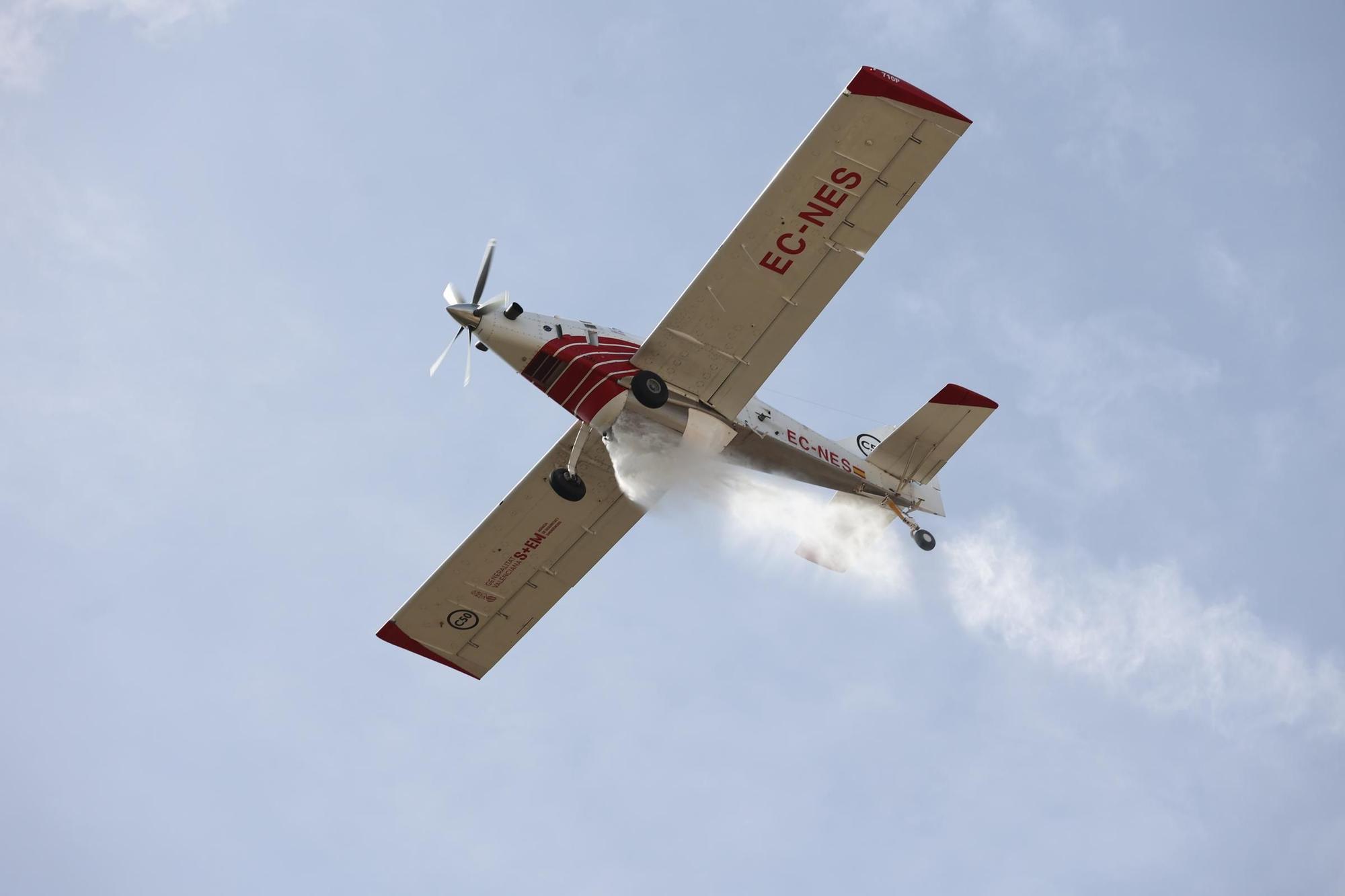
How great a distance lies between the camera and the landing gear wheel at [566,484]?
18.8 meters

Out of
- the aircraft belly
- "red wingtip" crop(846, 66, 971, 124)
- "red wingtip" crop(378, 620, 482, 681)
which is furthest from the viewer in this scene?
"red wingtip" crop(378, 620, 482, 681)

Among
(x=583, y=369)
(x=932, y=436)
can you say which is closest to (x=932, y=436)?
(x=932, y=436)

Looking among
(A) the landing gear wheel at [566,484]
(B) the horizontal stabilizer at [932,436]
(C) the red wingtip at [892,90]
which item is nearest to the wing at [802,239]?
(C) the red wingtip at [892,90]

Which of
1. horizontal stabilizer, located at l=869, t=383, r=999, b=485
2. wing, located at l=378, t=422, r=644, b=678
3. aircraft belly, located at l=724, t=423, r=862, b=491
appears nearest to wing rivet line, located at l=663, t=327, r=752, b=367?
aircraft belly, located at l=724, t=423, r=862, b=491

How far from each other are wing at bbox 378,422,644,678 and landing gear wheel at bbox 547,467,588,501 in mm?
595

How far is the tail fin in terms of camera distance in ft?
66.1

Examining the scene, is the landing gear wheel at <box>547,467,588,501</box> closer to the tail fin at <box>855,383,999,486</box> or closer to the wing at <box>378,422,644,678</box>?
the wing at <box>378,422,644,678</box>

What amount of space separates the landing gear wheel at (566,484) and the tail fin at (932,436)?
15.2 feet

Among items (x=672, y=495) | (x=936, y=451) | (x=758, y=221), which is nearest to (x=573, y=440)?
(x=672, y=495)

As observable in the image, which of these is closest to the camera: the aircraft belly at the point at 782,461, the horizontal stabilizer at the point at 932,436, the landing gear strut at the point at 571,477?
the landing gear strut at the point at 571,477

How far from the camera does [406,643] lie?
2084cm

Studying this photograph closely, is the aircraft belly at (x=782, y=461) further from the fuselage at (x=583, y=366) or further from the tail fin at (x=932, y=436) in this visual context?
the tail fin at (x=932, y=436)

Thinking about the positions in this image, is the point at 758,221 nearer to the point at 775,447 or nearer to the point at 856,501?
the point at 775,447

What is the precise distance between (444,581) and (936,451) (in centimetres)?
760
